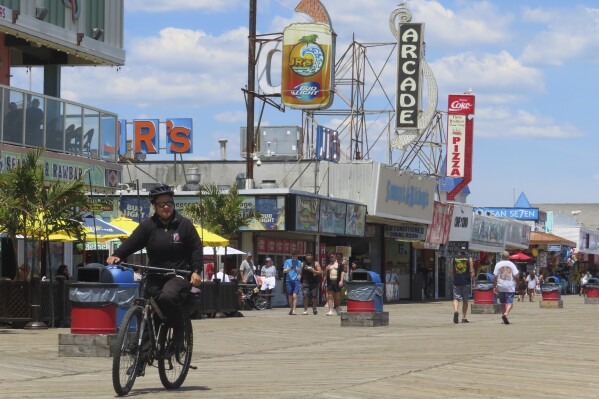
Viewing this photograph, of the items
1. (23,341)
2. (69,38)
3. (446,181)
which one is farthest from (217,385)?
(446,181)

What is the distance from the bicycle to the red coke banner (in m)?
50.9

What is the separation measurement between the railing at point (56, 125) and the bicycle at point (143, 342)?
1537cm

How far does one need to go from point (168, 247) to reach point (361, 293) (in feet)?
47.0

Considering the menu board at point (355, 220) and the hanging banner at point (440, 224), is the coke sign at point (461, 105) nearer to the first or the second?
the hanging banner at point (440, 224)

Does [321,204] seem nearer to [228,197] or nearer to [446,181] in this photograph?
[228,197]

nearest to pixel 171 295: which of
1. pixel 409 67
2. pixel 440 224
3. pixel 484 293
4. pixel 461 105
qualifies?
pixel 484 293

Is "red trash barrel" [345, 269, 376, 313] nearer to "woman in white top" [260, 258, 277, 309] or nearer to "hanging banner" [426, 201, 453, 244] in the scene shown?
"woman in white top" [260, 258, 277, 309]

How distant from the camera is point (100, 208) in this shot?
2420 cm

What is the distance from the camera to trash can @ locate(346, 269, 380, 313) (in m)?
25.5

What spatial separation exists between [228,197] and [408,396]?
82.6 feet

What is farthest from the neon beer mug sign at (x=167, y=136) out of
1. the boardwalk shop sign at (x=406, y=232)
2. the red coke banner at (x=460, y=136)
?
the red coke banner at (x=460, y=136)

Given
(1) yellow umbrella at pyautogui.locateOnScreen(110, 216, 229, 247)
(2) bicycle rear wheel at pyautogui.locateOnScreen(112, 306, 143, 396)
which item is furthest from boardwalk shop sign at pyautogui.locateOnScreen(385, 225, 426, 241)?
(2) bicycle rear wheel at pyautogui.locateOnScreen(112, 306, 143, 396)

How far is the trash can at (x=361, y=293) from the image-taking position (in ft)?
83.6

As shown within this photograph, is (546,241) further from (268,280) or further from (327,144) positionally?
(268,280)
